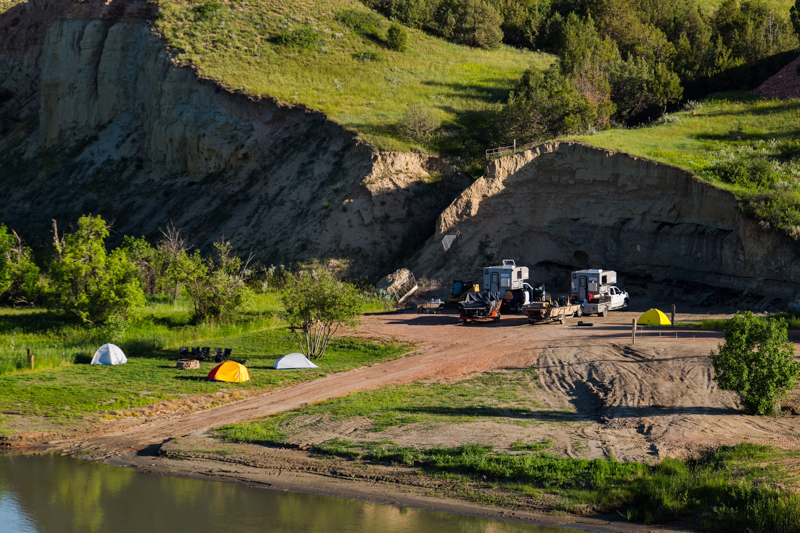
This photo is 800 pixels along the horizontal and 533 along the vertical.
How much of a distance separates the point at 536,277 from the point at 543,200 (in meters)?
4.91

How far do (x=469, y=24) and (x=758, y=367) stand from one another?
217 feet

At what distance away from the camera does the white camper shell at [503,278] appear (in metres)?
41.8

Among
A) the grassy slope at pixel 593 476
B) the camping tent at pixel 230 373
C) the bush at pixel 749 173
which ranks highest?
the bush at pixel 749 173

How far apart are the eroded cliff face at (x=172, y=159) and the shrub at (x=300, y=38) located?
30.5 feet

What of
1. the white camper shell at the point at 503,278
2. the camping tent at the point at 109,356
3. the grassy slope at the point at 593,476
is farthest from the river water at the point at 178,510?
the white camper shell at the point at 503,278

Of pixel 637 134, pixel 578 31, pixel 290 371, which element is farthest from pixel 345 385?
pixel 578 31

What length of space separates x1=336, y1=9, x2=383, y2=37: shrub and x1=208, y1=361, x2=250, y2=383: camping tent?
5147 cm

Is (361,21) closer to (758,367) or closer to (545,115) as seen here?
(545,115)

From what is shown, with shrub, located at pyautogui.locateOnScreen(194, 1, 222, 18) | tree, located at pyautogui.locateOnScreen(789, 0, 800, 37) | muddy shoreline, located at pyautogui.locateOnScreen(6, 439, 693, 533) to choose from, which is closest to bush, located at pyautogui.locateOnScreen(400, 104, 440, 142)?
shrub, located at pyautogui.locateOnScreen(194, 1, 222, 18)

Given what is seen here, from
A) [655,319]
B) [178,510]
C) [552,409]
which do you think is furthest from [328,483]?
[655,319]

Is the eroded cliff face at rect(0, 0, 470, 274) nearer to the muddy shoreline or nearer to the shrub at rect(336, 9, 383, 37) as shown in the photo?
the shrub at rect(336, 9, 383, 37)

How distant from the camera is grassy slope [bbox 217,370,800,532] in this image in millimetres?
14914

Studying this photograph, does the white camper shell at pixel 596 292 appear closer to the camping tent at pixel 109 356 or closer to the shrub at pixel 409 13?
the camping tent at pixel 109 356

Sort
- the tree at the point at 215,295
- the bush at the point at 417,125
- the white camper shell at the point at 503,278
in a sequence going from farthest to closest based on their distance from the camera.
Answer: the bush at the point at 417,125 → the white camper shell at the point at 503,278 → the tree at the point at 215,295
